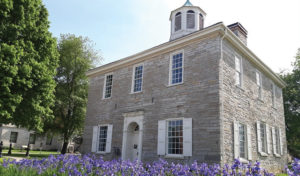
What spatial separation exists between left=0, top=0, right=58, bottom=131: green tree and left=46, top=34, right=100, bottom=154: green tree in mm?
8376

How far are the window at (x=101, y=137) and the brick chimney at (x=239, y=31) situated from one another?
9532 millimetres

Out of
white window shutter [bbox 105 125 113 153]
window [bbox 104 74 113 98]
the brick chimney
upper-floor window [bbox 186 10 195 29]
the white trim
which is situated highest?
upper-floor window [bbox 186 10 195 29]

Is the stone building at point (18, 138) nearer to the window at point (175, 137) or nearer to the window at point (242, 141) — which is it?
the window at point (175, 137)

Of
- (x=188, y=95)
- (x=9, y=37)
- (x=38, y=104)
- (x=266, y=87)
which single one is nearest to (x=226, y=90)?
(x=188, y=95)

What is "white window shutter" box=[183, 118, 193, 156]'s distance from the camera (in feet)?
32.6

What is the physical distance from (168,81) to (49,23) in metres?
8.42

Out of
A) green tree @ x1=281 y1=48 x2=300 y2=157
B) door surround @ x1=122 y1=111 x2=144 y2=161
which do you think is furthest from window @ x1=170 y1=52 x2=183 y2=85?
green tree @ x1=281 y1=48 x2=300 y2=157

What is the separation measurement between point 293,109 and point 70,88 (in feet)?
77.0

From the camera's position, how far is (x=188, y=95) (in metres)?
10.8

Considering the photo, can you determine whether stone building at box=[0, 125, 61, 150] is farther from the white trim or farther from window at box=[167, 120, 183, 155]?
window at box=[167, 120, 183, 155]

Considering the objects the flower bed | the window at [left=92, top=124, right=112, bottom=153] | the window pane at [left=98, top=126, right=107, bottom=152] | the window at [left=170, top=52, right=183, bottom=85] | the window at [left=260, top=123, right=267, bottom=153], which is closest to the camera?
the flower bed

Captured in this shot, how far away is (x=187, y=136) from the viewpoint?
33.2ft

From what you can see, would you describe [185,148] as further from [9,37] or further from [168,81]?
[9,37]

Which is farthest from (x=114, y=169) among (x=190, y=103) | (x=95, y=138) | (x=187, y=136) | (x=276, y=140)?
(x=276, y=140)
